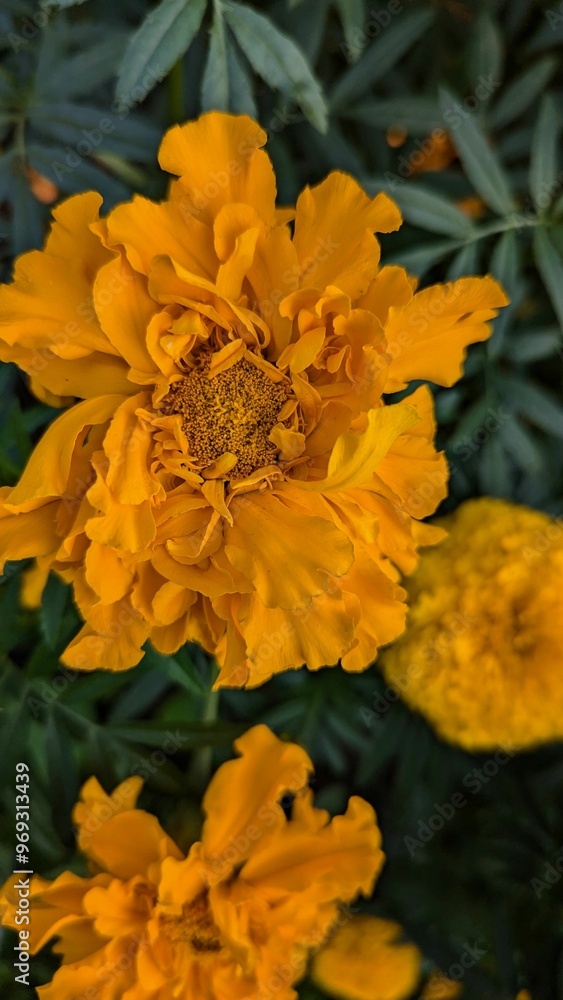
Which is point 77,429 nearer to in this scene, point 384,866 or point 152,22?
point 152,22

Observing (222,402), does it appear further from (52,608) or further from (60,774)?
(60,774)

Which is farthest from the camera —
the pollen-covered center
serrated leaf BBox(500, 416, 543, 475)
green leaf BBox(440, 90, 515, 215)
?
serrated leaf BBox(500, 416, 543, 475)

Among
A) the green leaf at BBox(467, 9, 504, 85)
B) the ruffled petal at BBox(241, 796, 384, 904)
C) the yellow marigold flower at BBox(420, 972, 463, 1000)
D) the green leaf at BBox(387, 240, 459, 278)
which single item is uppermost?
the green leaf at BBox(467, 9, 504, 85)

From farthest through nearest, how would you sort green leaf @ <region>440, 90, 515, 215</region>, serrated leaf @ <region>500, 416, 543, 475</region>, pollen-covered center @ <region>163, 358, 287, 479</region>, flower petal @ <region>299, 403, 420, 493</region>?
serrated leaf @ <region>500, 416, 543, 475</region>
green leaf @ <region>440, 90, 515, 215</region>
pollen-covered center @ <region>163, 358, 287, 479</region>
flower petal @ <region>299, 403, 420, 493</region>

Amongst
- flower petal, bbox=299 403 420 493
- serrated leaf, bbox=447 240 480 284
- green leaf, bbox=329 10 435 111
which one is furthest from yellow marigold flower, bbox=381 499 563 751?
green leaf, bbox=329 10 435 111

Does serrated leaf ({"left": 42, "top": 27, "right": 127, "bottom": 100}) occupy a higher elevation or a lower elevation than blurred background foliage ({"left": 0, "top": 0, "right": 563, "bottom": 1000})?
higher

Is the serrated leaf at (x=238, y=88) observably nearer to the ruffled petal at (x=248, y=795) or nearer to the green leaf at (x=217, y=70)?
the green leaf at (x=217, y=70)

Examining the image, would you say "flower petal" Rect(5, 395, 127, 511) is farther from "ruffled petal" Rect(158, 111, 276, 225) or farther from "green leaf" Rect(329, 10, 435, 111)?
"green leaf" Rect(329, 10, 435, 111)

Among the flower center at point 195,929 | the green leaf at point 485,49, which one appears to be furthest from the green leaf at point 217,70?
the flower center at point 195,929
